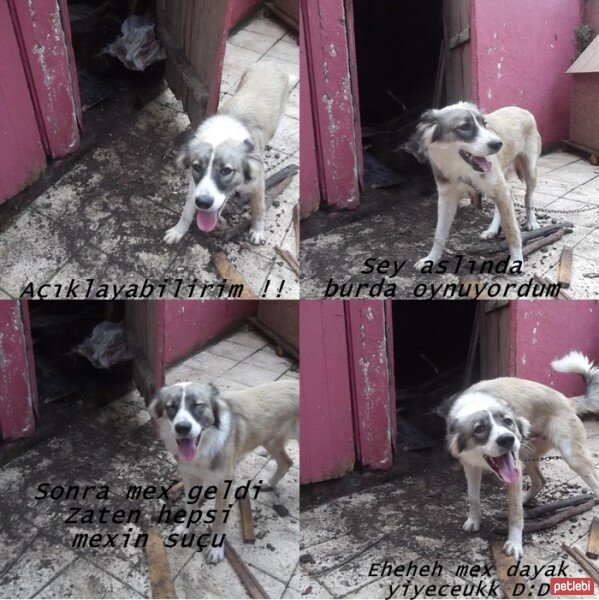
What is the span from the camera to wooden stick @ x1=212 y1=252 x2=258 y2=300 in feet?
14.5

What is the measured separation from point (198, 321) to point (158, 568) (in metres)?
2.14

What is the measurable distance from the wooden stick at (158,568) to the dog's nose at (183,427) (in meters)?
0.84

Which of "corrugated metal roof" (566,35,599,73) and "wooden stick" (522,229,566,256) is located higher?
"corrugated metal roof" (566,35,599,73)

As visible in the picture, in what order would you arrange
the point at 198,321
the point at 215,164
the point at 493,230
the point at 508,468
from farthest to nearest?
1. the point at 198,321
2. the point at 493,230
3. the point at 215,164
4. the point at 508,468

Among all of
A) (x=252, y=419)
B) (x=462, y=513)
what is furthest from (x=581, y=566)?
(x=252, y=419)

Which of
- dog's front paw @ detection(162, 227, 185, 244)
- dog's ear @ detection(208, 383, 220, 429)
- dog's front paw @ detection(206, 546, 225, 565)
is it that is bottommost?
dog's front paw @ detection(206, 546, 225, 565)

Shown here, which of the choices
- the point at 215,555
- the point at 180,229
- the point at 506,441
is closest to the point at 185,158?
the point at 180,229

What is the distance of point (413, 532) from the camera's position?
3920 mm

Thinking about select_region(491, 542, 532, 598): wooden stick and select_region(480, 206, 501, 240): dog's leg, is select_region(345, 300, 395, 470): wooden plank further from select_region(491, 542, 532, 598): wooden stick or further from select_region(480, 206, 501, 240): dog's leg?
select_region(491, 542, 532, 598): wooden stick

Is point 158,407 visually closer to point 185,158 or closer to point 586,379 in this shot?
point 185,158

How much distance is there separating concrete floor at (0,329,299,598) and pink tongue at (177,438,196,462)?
2.26 ft

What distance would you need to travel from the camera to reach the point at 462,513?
407cm

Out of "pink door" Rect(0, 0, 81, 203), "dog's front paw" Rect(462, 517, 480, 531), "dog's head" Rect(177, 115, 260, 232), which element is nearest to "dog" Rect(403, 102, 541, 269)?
"dog's head" Rect(177, 115, 260, 232)

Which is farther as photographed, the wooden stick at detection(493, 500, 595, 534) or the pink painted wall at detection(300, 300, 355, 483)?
the pink painted wall at detection(300, 300, 355, 483)
